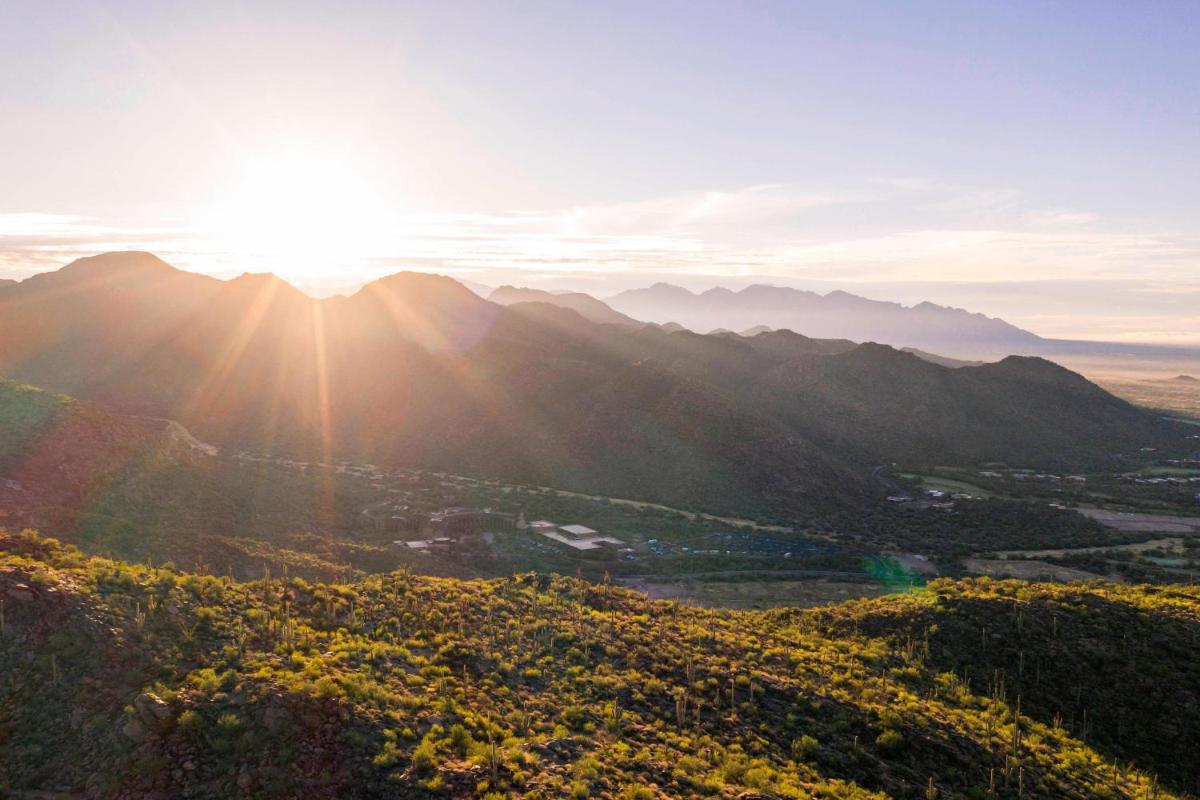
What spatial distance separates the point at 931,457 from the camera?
327ft

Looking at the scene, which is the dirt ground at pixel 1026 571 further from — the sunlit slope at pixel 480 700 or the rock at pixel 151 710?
the rock at pixel 151 710

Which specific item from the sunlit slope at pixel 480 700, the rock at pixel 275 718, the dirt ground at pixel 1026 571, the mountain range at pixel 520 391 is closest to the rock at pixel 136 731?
the sunlit slope at pixel 480 700

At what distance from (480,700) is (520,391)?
7567 centimetres

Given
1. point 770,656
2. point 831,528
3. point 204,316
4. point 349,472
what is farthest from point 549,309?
point 770,656

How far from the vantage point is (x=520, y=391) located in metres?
92.7

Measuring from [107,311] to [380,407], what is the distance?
51.5m

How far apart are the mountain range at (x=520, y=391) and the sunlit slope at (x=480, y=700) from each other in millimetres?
43327

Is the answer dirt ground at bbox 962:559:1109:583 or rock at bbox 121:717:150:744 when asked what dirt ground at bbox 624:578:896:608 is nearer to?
dirt ground at bbox 962:559:1109:583

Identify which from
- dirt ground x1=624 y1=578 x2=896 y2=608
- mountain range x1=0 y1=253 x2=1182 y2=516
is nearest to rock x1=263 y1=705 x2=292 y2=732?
dirt ground x1=624 y1=578 x2=896 y2=608

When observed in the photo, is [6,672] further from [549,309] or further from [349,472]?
[549,309]

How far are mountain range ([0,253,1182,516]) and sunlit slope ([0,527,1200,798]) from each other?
4333 cm

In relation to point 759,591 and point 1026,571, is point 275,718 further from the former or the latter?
point 1026,571

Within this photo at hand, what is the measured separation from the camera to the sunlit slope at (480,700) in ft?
43.5

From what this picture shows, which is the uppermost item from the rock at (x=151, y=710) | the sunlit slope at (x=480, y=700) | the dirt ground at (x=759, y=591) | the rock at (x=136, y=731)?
the rock at (x=151, y=710)
